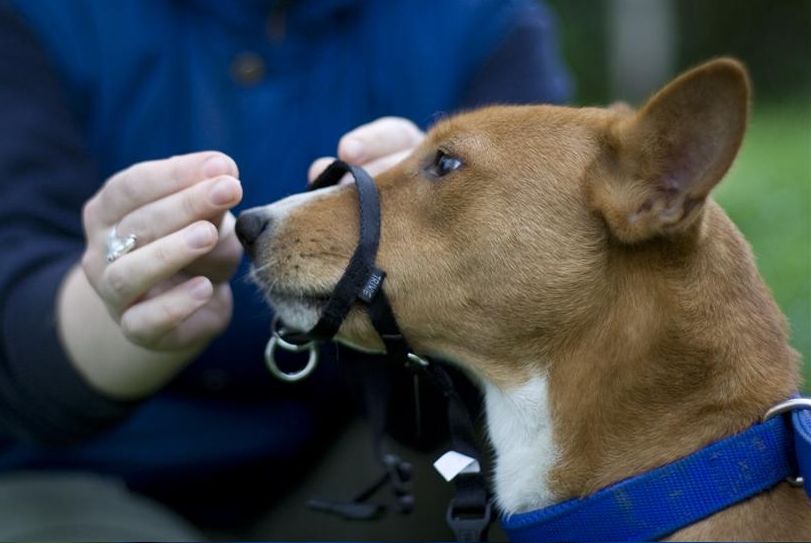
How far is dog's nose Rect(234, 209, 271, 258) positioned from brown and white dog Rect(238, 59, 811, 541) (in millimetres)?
10

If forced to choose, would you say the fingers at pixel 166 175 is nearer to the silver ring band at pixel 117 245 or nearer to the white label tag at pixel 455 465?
the silver ring band at pixel 117 245

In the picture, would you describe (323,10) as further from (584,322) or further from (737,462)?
(737,462)

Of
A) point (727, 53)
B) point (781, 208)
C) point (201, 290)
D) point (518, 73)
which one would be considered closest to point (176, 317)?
point (201, 290)

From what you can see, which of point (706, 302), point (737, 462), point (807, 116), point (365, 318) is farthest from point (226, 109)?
point (807, 116)

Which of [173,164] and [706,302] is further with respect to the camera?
[173,164]

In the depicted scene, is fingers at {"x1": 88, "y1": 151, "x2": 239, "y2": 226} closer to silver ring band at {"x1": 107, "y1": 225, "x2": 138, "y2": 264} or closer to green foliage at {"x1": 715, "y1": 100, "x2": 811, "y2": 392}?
silver ring band at {"x1": 107, "y1": 225, "x2": 138, "y2": 264}

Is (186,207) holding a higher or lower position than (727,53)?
higher

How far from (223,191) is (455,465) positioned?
80cm

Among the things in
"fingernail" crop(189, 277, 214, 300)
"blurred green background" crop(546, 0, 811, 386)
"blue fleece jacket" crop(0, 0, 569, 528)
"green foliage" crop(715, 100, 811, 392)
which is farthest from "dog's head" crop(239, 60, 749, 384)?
"blurred green background" crop(546, 0, 811, 386)

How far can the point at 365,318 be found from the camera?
8.17 ft

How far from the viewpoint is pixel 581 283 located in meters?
2.42

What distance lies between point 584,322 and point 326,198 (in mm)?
668

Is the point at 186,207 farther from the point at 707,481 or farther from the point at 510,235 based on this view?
the point at 707,481

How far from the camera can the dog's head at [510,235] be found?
2361 millimetres
